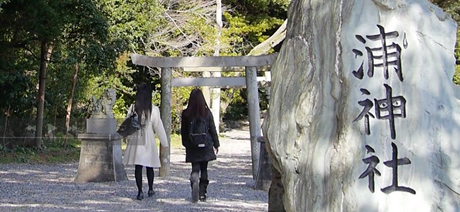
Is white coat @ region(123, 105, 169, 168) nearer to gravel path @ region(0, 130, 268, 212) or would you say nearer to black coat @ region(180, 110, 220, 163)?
black coat @ region(180, 110, 220, 163)

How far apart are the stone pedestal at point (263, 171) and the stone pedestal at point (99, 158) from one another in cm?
233

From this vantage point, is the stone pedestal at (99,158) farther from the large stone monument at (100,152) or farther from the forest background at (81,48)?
the forest background at (81,48)

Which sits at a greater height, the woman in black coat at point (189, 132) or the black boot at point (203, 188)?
the woman in black coat at point (189, 132)

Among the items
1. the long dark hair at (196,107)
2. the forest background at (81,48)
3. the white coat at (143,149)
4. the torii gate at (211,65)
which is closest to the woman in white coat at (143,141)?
the white coat at (143,149)

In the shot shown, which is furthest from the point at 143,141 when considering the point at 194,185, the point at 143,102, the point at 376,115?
the point at 376,115

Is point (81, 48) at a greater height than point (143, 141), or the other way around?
point (81, 48)

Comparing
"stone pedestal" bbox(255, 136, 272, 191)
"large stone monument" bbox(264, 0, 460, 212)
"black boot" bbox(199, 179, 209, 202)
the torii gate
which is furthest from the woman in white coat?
"large stone monument" bbox(264, 0, 460, 212)

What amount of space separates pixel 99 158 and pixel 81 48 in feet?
16.4

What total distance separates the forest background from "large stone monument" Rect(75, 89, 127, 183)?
115 inches

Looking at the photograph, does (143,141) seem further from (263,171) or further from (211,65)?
(211,65)

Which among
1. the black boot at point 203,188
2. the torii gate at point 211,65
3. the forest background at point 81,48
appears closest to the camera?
the black boot at point 203,188

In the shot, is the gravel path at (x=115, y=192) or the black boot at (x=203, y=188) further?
the black boot at (x=203, y=188)

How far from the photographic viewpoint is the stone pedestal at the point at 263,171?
1019 cm

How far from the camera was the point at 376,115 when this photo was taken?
12.2ft
